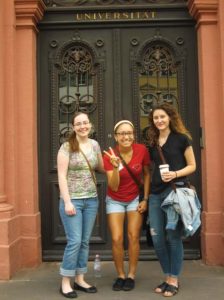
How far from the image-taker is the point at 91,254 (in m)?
6.52

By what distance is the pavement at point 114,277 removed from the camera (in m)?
4.94

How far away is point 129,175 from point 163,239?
2.52 feet

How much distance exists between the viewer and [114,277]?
18.6 feet

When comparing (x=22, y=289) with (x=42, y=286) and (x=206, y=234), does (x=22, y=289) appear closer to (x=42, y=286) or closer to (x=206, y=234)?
(x=42, y=286)

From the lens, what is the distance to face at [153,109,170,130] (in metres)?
4.86

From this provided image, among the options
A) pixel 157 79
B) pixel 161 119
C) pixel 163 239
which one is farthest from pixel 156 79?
pixel 163 239

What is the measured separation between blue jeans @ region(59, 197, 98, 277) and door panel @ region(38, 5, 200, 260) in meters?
1.57

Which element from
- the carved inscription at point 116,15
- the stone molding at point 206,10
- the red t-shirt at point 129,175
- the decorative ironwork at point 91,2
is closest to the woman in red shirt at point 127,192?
Answer: the red t-shirt at point 129,175

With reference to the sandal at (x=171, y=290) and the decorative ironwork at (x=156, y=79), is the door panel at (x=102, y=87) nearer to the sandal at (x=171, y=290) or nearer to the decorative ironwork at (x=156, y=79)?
the decorative ironwork at (x=156, y=79)

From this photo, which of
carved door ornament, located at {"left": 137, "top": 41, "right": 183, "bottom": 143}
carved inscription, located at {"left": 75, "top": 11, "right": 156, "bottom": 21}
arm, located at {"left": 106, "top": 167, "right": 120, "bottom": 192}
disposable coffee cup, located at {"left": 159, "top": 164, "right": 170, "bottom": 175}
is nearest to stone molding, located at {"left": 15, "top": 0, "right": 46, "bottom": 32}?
carved inscription, located at {"left": 75, "top": 11, "right": 156, "bottom": 21}

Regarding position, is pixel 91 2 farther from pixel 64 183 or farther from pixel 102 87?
pixel 64 183

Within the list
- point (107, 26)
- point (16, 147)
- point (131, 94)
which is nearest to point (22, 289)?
point (16, 147)

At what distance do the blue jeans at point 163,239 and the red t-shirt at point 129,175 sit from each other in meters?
0.22

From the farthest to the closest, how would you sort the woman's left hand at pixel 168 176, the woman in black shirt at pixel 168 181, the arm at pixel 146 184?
the arm at pixel 146 184
the woman in black shirt at pixel 168 181
the woman's left hand at pixel 168 176
